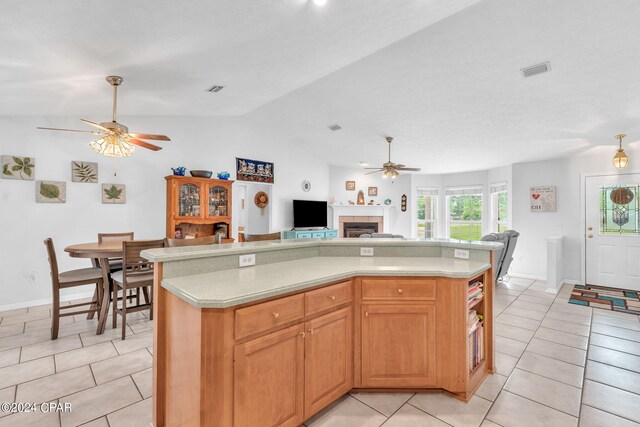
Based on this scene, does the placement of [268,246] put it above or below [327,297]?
above

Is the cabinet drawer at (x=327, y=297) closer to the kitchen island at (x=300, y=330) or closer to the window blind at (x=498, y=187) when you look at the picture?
the kitchen island at (x=300, y=330)

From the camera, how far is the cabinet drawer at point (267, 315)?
1.38m

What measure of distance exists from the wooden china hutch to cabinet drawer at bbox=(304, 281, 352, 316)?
382 cm

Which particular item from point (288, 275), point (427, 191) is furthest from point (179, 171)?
point (427, 191)

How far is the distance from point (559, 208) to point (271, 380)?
642 centimetres

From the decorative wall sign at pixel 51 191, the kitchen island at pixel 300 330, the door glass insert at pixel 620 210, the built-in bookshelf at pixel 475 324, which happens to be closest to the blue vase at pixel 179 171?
the decorative wall sign at pixel 51 191

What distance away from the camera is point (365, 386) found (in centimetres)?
202

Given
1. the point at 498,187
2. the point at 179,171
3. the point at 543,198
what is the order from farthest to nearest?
the point at 498,187
the point at 543,198
the point at 179,171

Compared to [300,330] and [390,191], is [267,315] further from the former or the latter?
[390,191]

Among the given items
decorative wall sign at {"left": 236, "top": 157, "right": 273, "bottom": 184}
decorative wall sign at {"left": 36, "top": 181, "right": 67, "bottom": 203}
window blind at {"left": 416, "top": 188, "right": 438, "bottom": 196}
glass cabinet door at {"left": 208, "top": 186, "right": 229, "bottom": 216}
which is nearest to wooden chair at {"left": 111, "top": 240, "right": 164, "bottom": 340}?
decorative wall sign at {"left": 36, "top": 181, "right": 67, "bottom": 203}

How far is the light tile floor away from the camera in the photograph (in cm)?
185

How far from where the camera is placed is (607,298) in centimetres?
448

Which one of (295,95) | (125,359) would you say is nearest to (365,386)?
(125,359)

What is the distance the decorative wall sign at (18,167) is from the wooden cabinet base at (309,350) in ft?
12.3
